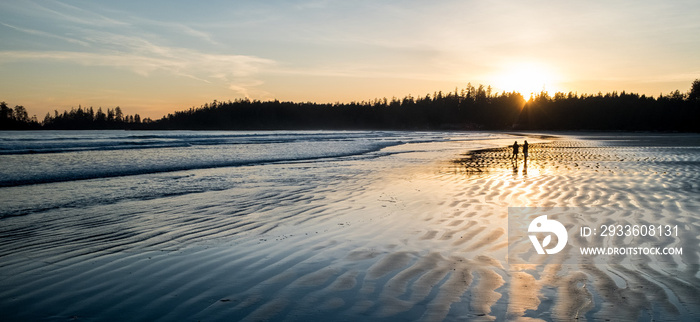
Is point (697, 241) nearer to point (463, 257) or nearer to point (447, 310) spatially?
point (463, 257)

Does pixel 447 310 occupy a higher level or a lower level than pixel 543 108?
lower

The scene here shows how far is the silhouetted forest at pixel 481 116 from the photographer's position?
12474 cm

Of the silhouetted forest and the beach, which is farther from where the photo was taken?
the silhouetted forest

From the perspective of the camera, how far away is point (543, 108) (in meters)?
154

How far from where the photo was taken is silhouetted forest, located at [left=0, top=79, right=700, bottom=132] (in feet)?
409

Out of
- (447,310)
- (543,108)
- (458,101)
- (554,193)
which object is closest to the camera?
(447,310)

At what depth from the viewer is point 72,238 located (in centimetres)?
704

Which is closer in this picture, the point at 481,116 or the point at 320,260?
the point at 320,260

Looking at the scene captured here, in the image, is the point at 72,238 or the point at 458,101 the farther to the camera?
the point at 458,101

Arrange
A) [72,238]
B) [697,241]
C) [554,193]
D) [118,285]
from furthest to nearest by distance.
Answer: [554,193] < [72,238] < [697,241] < [118,285]

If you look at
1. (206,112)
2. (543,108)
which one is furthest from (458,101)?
(206,112)

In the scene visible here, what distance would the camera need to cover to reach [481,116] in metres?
167

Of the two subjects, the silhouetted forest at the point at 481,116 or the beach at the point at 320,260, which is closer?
the beach at the point at 320,260

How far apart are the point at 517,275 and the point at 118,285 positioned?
4603 mm
